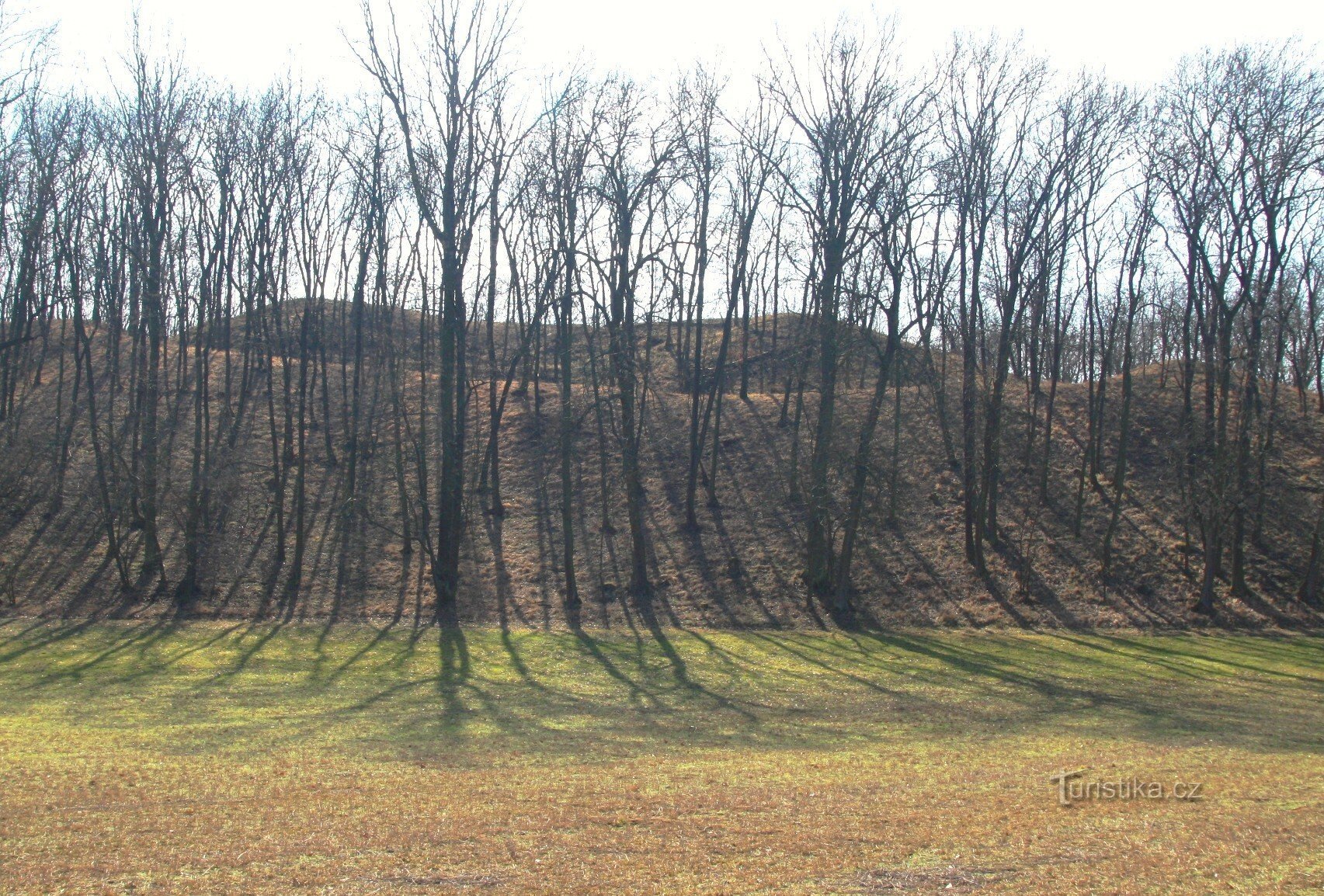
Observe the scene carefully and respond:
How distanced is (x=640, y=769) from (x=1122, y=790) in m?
4.71

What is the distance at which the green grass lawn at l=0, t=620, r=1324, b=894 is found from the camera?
656cm

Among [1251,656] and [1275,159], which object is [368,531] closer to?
[1251,656]

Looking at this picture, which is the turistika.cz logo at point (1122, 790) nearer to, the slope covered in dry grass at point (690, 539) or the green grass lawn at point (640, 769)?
the green grass lawn at point (640, 769)

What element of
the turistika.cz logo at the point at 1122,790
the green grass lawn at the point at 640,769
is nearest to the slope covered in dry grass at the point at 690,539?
the green grass lawn at the point at 640,769

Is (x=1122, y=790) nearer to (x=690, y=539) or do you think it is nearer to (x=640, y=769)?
(x=640, y=769)

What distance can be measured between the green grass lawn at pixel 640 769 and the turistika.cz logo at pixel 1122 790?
6.1 inches

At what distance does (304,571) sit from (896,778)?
20191 mm

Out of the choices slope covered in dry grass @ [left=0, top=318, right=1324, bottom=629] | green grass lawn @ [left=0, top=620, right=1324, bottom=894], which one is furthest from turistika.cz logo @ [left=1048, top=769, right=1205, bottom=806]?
slope covered in dry grass @ [left=0, top=318, right=1324, bottom=629]

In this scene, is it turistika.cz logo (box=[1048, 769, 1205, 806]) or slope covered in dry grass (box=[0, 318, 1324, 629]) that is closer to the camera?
turistika.cz logo (box=[1048, 769, 1205, 806])

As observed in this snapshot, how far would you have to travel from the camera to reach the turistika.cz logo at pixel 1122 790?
8500 mm

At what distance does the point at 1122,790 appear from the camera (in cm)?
875

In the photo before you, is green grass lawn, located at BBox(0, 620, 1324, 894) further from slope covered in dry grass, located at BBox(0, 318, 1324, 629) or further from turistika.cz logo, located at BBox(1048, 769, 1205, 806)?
slope covered in dry grass, located at BBox(0, 318, 1324, 629)

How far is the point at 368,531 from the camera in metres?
28.2

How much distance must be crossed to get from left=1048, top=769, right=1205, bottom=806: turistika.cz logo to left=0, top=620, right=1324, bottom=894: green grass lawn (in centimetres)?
15
